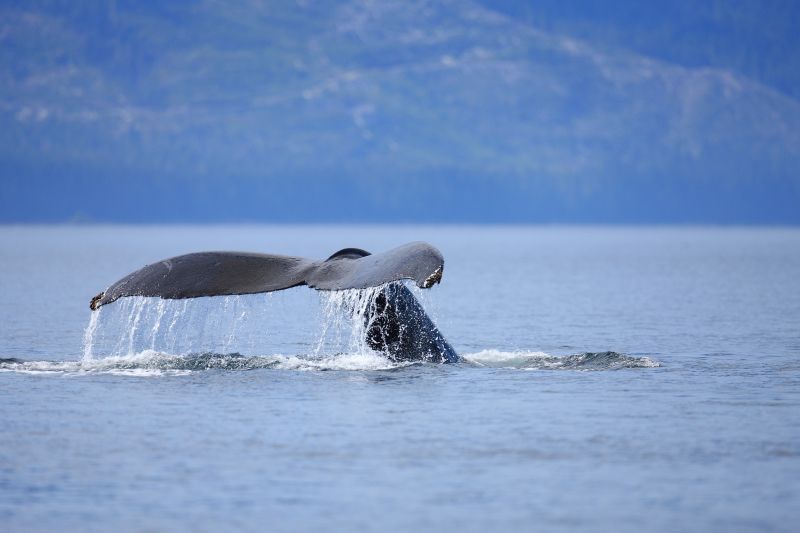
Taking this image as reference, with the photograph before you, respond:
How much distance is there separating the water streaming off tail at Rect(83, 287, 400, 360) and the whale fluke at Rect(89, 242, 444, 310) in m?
0.48

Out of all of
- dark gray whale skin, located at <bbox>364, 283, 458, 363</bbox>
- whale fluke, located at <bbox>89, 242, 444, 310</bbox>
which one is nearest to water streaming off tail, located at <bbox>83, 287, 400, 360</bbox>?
dark gray whale skin, located at <bbox>364, 283, 458, 363</bbox>

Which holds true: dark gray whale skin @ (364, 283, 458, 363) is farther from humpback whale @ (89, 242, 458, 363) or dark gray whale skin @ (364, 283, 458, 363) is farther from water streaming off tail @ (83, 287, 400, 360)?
humpback whale @ (89, 242, 458, 363)

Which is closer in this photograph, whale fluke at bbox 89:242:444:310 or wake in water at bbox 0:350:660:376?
whale fluke at bbox 89:242:444:310

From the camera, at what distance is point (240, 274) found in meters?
13.2

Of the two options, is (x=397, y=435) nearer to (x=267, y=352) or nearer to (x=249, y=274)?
(x=249, y=274)

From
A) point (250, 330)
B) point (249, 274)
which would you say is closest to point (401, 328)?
point (249, 274)

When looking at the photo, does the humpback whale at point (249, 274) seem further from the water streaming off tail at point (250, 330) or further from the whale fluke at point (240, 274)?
the water streaming off tail at point (250, 330)

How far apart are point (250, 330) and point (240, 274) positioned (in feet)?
35.8

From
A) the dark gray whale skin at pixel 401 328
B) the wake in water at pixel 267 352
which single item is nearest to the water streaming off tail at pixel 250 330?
the wake in water at pixel 267 352

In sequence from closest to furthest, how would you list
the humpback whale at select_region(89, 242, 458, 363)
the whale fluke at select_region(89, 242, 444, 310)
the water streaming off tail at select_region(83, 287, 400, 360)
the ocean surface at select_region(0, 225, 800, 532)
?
the ocean surface at select_region(0, 225, 800, 532) < the humpback whale at select_region(89, 242, 458, 363) < the whale fluke at select_region(89, 242, 444, 310) < the water streaming off tail at select_region(83, 287, 400, 360)

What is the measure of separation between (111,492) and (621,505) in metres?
3.55

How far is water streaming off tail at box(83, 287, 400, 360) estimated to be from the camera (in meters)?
14.7

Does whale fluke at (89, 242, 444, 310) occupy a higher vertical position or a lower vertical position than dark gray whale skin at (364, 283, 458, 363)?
higher

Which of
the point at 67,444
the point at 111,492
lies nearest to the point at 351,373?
the point at 67,444
